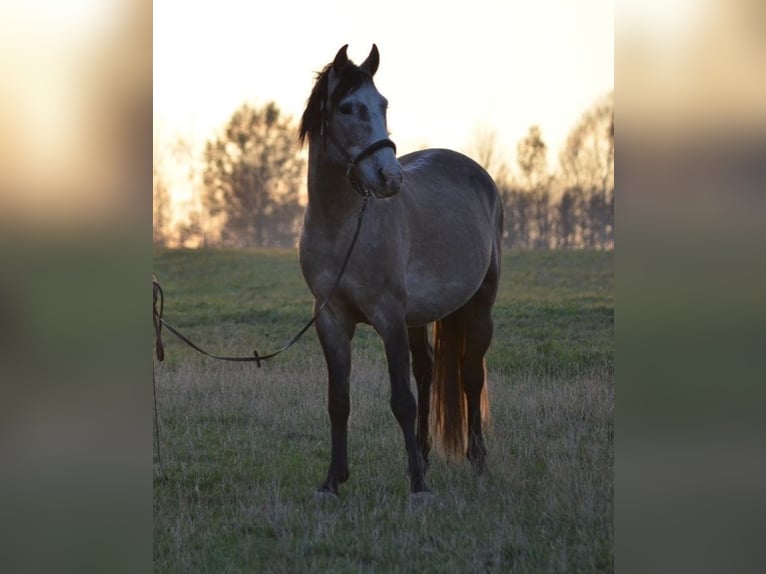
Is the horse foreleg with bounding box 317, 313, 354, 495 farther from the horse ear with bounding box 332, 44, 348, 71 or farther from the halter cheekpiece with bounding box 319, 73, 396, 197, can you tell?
the horse ear with bounding box 332, 44, 348, 71

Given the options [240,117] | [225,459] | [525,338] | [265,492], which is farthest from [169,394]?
[240,117]

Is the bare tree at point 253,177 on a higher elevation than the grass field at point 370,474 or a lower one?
higher

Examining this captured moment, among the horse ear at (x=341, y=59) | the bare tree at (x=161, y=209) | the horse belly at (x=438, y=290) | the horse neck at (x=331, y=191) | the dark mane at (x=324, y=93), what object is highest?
the bare tree at (x=161, y=209)

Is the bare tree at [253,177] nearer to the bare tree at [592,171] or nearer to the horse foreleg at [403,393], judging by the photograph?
the bare tree at [592,171]

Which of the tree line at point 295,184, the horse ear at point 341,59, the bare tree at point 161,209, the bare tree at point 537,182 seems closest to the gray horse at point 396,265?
the horse ear at point 341,59

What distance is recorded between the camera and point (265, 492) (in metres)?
5.38

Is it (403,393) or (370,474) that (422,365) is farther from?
(403,393)

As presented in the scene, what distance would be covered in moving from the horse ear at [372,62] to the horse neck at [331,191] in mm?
482

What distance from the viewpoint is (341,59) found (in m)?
5.08

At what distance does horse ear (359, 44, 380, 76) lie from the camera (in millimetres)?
5285

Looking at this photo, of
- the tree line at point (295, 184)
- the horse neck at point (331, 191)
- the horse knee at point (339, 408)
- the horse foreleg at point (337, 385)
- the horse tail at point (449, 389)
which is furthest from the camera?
the tree line at point (295, 184)

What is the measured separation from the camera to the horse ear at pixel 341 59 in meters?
5.04

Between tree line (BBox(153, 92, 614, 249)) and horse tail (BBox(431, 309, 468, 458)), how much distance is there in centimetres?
3193

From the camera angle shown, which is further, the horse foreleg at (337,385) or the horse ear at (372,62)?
the horse foreleg at (337,385)
